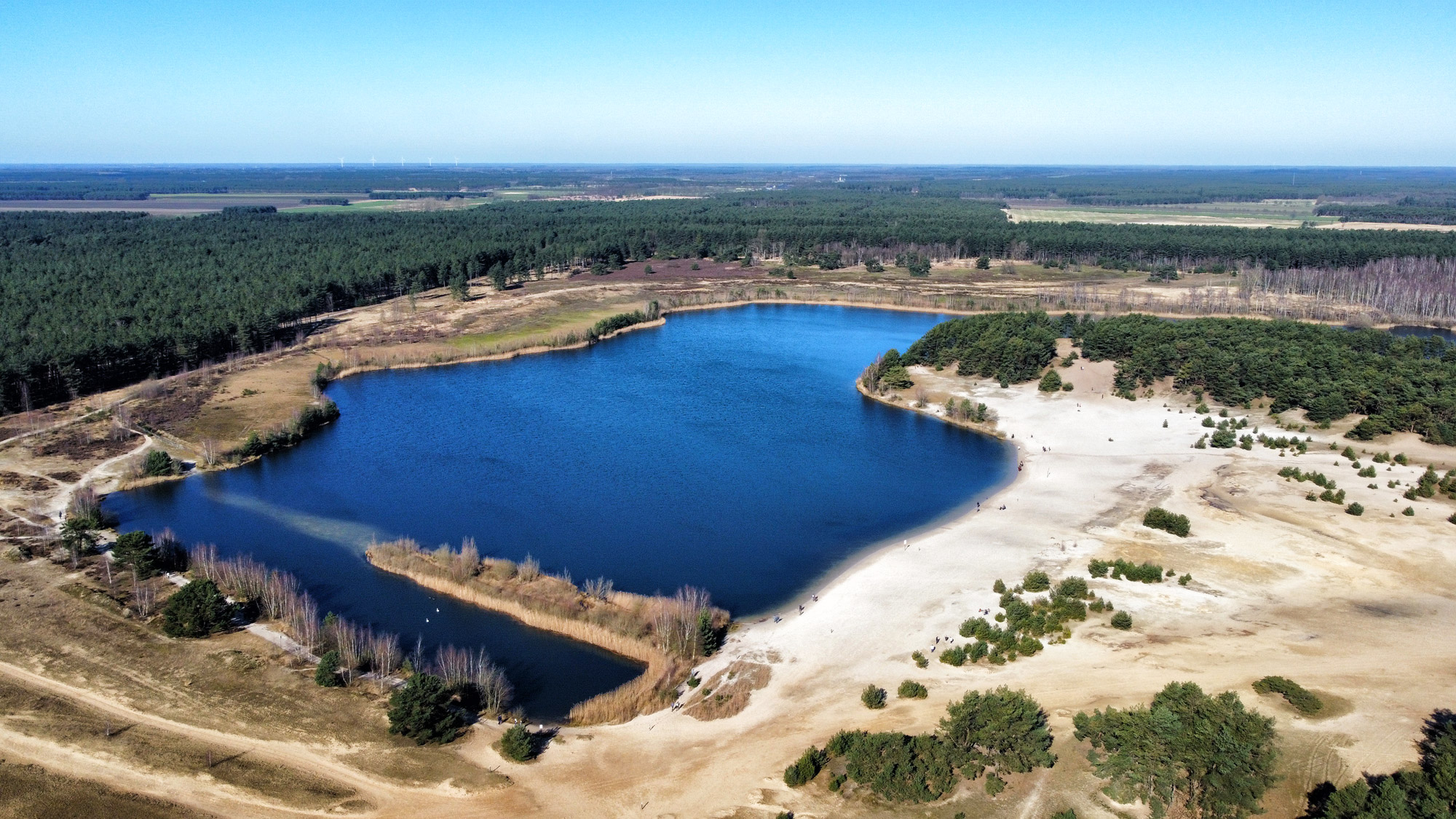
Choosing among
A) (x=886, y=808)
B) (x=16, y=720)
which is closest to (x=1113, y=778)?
(x=886, y=808)

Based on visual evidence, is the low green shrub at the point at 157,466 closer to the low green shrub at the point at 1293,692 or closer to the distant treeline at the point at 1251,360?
the low green shrub at the point at 1293,692

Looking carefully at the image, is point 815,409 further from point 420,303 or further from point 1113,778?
point 420,303

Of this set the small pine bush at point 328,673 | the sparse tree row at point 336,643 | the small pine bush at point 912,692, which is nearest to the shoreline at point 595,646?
the sparse tree row at point 336,643

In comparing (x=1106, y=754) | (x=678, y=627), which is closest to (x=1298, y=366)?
(x=1106, y=754)

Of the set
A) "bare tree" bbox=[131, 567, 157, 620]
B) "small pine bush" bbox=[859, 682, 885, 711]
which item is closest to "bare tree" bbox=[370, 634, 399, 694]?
"bare tree" bbox=[131, 567, 157, 620]

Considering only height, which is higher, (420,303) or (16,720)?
(420,303)

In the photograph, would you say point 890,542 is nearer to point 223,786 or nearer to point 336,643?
point 336,643
